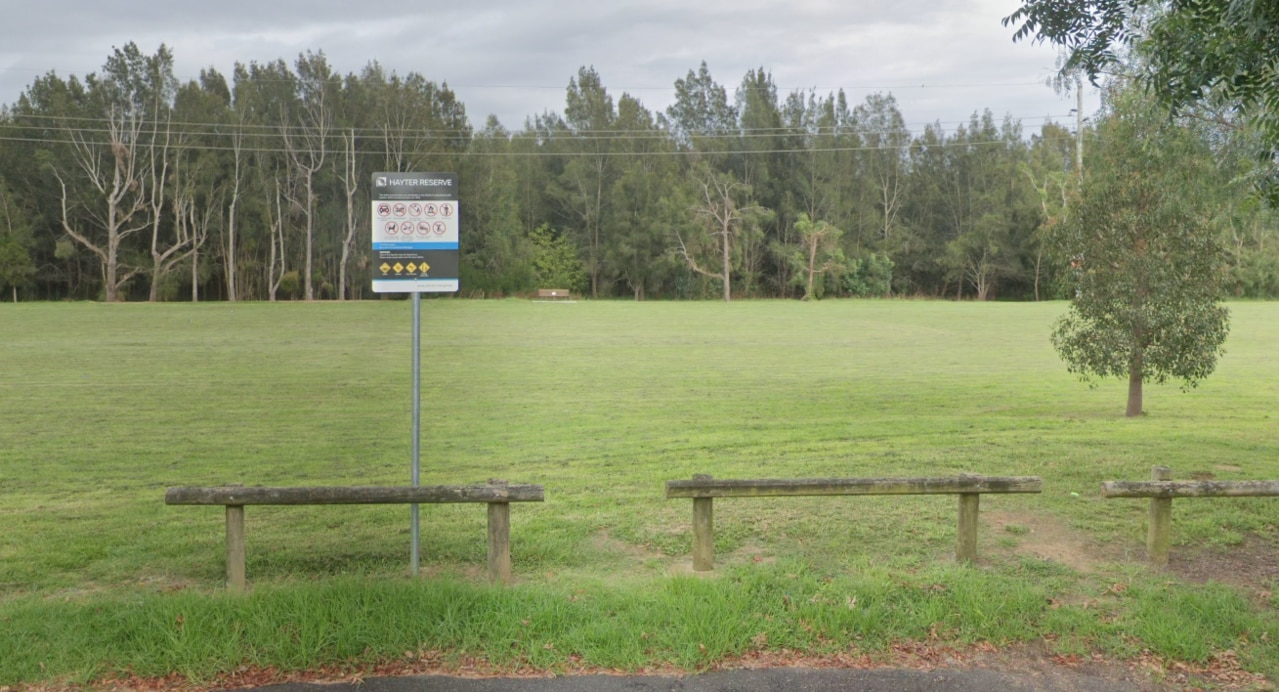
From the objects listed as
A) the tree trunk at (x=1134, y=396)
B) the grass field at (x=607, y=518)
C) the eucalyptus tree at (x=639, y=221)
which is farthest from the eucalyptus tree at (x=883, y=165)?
the tree trunk at (x=1134, y=396)

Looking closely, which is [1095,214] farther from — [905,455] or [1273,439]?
[905,455]

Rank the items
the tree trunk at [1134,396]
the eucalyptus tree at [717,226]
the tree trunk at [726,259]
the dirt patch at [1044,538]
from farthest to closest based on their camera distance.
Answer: the eucalyptus tree at [717,226] < the tree trunk at [726,259] < the tree trunk at [1134,396] < the dirt patch at [1044,538]

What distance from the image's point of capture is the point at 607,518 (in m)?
9.23

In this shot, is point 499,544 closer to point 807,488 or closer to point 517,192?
point 807,488

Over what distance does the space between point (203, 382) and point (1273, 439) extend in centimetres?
1970

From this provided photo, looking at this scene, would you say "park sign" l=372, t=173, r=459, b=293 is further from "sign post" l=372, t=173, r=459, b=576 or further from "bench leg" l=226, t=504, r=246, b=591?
"bench leg" l=226, t=504, r=246, b=591

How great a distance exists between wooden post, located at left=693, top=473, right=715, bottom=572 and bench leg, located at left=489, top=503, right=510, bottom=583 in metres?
1.28

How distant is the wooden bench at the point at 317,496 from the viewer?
6410mm

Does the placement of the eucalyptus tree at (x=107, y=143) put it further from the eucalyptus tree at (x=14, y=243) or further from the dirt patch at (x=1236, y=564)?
the dirt patch at (x=1236, y=564)

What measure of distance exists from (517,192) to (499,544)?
75.2 metres

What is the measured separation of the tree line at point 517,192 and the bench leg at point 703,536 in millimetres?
46462

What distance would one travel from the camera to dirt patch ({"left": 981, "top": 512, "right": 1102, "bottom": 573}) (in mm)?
7691

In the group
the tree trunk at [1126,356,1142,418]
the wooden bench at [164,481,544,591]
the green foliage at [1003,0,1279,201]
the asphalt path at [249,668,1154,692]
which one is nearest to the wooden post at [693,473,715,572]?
the wooden bench at [164,481,544,591]

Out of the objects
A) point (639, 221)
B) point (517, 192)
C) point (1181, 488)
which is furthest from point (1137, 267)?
point (517, 192)
